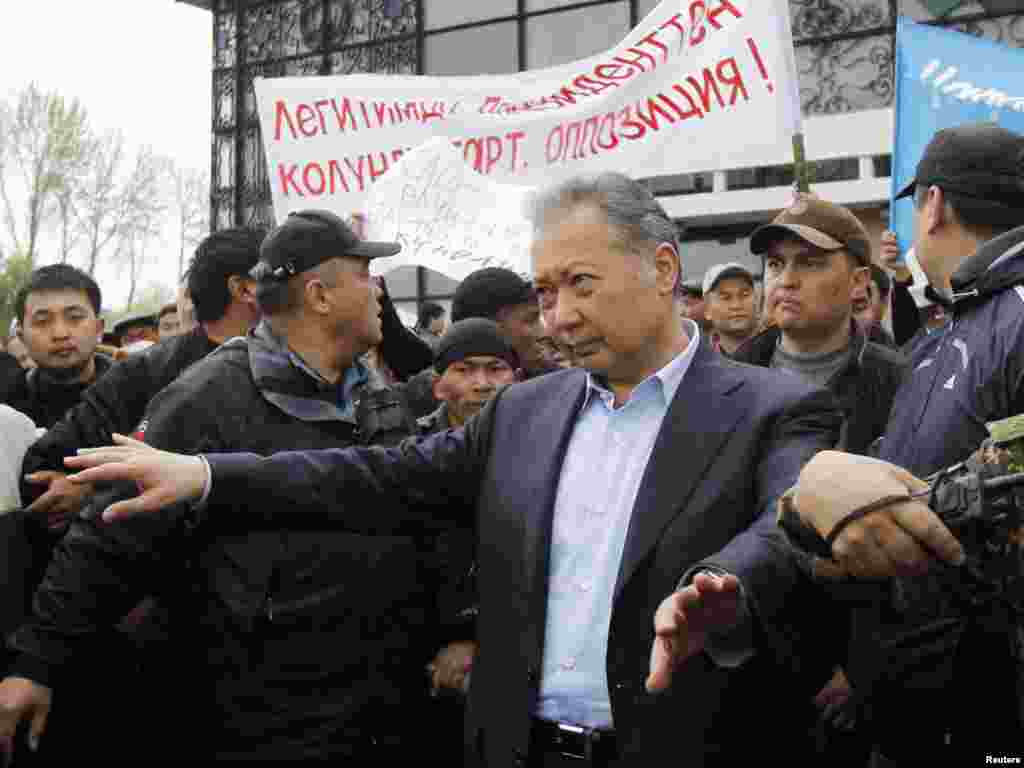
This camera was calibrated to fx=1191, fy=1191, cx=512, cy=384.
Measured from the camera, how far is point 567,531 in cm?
236

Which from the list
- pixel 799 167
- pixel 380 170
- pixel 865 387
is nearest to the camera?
pixel 865 387

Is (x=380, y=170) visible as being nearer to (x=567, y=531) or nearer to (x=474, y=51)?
(x=567, y=531)

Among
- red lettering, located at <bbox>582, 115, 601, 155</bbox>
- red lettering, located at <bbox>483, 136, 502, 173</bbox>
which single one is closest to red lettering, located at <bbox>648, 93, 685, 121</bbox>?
red lettering, located at <bbox>582, 115, 601, 155</bbox>

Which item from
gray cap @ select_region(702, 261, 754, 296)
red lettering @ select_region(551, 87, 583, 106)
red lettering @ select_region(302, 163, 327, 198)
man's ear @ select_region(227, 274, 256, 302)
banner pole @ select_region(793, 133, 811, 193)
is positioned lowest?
man's ear @ select_region(227, 274, 256, 302)

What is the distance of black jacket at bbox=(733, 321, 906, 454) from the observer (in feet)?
11.3

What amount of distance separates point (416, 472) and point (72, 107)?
1603 inches

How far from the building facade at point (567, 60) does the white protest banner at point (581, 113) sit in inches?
296

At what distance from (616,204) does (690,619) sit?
0.99 m

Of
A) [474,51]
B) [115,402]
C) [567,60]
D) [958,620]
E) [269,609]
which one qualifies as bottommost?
[269,609]

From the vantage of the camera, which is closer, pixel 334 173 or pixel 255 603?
pixel 255 603

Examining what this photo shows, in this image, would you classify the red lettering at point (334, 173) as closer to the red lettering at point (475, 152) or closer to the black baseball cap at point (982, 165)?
the red lettering at point (475, 152)

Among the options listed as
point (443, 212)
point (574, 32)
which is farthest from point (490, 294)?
point (574, 32)

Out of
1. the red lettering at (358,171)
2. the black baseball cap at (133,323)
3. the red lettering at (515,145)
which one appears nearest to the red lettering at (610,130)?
the red lettering at (515,145)

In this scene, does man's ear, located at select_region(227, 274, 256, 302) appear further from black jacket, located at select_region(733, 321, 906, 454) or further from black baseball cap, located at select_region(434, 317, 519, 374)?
black jacket, located at select_region(733, 321, 906, 454)
